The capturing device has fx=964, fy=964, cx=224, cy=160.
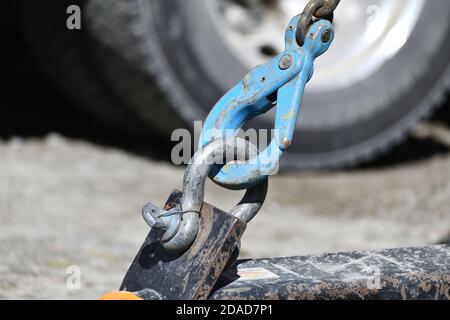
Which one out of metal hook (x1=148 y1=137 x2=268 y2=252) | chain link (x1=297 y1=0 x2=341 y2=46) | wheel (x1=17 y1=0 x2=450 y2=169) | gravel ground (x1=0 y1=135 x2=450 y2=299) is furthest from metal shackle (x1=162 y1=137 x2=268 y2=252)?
wheel (x1=17 y1=0 x2=450 y2=169)

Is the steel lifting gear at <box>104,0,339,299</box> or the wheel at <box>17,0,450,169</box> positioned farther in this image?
the wheel at <box>17,0,450,169</box>

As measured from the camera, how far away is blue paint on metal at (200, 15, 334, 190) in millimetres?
1554

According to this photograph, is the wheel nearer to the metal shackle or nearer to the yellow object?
the metal shackle

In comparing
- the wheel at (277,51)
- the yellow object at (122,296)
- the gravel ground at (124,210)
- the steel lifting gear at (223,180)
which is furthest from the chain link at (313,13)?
the wheel at (277,51)

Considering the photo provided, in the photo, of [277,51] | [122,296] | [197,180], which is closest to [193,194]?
[197,180]

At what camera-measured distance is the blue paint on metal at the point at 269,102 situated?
Answer: 155 centimetres

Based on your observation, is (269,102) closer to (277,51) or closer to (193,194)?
(193,194)

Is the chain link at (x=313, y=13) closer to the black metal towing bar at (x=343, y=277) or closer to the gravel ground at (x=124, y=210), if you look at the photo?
the black metal towing bar at (x=343, y=277)

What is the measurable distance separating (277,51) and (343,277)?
6.41 ft

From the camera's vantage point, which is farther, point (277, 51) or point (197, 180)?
point (277, 51)

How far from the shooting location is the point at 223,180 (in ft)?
5.13

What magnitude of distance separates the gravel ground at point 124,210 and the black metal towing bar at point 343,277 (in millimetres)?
723

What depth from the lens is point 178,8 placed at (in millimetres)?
3199

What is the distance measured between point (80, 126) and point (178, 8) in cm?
92
